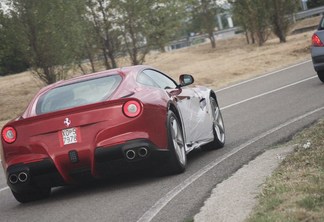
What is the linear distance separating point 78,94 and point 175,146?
1.22m

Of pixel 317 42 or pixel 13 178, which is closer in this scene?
pixel 13 178

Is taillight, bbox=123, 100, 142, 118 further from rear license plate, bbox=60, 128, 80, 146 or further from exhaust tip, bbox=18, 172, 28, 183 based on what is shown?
exhaust tip, bbox=18, 172, 28, 183

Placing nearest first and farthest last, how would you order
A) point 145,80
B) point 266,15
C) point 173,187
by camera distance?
point 173,187, point 145,80, point 266,15

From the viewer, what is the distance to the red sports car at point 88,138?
7.59 metres

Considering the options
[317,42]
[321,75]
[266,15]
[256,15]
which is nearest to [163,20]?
[256,15]

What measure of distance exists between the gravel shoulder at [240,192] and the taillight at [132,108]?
119cm

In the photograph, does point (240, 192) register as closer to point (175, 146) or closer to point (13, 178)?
point (175, 146)

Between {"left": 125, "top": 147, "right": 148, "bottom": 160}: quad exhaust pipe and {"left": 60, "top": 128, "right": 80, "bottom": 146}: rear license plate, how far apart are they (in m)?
0.53

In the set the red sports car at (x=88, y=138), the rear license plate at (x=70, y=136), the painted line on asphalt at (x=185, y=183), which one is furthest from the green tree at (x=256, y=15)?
the rear license plate at (x=70, y=136)

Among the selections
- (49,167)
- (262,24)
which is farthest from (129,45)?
(49,167)

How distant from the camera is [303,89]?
16.0 meters

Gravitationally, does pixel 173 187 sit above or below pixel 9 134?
below

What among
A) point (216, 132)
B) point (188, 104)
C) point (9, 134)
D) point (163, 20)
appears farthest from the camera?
point (163, 20)

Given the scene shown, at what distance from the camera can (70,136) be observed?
7625 mm
